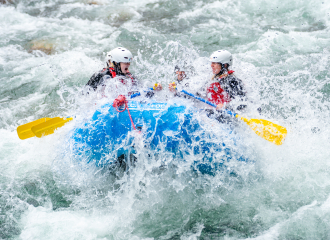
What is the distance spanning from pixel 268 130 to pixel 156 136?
1485 millimetres

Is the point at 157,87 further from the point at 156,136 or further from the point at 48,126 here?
the point at 48,126

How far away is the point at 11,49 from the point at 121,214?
20.7ft

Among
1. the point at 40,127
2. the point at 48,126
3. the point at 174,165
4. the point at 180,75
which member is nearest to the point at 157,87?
the point at 180,75

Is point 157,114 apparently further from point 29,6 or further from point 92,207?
point 29,6

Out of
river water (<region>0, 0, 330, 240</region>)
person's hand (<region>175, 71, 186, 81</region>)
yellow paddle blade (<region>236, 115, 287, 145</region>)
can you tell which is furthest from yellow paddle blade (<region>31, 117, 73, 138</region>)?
yellow paddle blade (<region>236, 115, 287, 145</region>)

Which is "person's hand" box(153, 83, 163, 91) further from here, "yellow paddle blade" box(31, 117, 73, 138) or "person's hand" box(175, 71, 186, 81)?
"yellow paddle blade" box(31, 117, 73, 138)

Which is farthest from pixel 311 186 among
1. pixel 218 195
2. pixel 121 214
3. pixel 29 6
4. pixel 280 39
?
pixel 29 6

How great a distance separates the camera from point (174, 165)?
4.41 metres

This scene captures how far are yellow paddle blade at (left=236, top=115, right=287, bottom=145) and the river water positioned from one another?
0.63 feet

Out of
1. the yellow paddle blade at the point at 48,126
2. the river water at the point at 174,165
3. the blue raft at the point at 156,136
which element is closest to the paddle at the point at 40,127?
the yellow paddle blade at the point at 48,126

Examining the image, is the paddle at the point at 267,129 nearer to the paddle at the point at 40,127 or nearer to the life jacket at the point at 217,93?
the life jacket at the point at 217,93

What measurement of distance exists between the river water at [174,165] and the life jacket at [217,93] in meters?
0.34

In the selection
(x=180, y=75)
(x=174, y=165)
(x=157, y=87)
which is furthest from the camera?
(x=180, y=75)

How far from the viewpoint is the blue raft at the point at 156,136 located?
4137 millimetres
